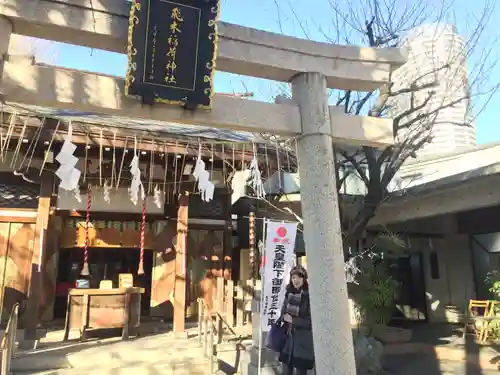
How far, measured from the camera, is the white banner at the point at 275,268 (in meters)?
6.23

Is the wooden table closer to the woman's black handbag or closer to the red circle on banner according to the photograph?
the woman's black handbag

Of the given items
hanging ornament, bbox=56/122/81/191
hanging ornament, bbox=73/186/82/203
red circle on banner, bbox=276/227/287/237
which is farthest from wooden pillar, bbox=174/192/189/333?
red circle on banner, bbox=276/227/287/237

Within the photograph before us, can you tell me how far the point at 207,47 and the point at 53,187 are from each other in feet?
20.6

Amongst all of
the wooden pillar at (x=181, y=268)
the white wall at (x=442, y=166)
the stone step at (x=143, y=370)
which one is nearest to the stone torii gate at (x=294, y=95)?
the stone step at (x=143, y=370)

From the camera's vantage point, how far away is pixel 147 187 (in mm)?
9727

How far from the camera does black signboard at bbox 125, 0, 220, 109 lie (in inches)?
167

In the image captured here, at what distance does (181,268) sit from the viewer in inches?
360

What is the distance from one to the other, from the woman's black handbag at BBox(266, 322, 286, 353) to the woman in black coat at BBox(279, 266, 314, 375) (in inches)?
6.2

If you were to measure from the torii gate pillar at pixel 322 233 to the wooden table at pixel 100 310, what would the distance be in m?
5.14

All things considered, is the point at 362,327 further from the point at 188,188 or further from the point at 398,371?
the point at 188,188

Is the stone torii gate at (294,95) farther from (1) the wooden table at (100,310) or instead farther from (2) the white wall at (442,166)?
(2) the white wall at (442,166)

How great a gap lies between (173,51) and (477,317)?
10.1 meters

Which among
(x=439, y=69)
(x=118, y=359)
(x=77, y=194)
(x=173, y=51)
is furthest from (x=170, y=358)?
(x=439, y=69)

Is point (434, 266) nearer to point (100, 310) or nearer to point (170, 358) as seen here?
point (170, 358)
